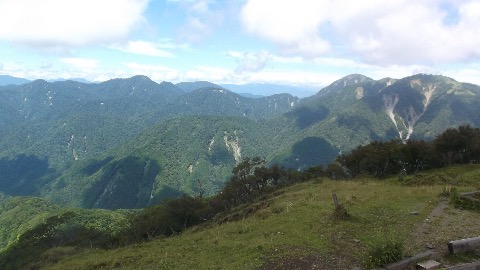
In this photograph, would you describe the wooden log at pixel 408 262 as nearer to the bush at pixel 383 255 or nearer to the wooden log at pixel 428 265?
the bush at pixel 383 255

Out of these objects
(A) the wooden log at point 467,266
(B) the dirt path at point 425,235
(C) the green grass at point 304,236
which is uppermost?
(A) the wooden log at point 467,266

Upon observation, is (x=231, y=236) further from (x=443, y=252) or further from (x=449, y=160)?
(x=449, y=160)

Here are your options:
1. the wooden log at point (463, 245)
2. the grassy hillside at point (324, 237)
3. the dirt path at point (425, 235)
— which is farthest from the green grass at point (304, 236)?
the wooden log at point (463, 245)

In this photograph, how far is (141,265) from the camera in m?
23.4

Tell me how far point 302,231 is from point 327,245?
307 cm

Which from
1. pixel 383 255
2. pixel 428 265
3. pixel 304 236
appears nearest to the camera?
pixel 428 265

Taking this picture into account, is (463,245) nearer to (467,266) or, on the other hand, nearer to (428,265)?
(467,266)

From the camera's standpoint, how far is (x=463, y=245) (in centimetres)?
1691

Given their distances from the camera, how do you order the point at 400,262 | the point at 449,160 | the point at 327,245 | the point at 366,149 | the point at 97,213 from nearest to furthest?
the point at 400,262 → the point at 327,245 → the point at 449,160 → the point at 366,149 → the point at 97,213

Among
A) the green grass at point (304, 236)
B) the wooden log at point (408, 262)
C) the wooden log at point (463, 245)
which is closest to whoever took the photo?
the wooden log at point (408, 262)

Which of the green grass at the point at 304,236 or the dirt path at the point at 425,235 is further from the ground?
the dirt path at the point at 425,235

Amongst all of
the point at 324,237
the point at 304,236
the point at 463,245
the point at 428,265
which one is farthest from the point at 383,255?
the point at 304,236

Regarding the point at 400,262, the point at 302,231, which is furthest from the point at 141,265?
the point at 400,262

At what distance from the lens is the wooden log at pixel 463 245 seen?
16.7 m
